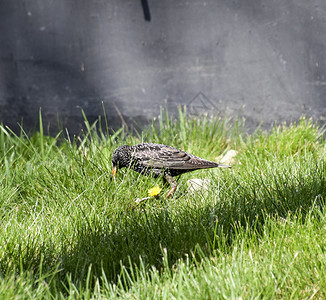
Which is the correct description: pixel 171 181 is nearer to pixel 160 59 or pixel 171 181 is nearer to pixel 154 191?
pixel 154 191

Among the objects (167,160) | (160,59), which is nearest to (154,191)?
(167,160)

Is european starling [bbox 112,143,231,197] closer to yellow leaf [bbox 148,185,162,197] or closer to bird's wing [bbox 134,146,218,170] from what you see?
bird's wing [bbox 134,146,218,170]

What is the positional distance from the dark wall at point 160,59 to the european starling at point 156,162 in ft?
5.37

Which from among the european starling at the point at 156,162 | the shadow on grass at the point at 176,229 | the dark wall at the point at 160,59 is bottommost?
the shadow on grass at the point at 176,229

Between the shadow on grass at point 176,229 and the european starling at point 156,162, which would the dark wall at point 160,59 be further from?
the shadow on grass at point 176,229

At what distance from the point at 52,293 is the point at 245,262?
960 mm

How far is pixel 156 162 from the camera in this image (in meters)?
3.28

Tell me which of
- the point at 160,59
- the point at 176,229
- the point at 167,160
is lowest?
the point at 176,229

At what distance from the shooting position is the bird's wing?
3.27 m

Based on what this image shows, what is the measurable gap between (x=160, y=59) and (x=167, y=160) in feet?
6.44

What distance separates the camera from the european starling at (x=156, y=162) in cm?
327

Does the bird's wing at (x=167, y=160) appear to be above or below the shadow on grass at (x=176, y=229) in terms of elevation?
above

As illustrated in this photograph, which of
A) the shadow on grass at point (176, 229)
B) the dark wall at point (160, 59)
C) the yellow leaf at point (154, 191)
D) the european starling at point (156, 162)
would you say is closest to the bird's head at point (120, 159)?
the european starling at point (156, 162)

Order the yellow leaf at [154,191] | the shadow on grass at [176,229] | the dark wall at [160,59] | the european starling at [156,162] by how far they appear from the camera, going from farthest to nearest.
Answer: the dark wall at [160,59] → the european starling at [156,162] → the yellow leaf at [154,191] → the shadow on grass at [176,229]
